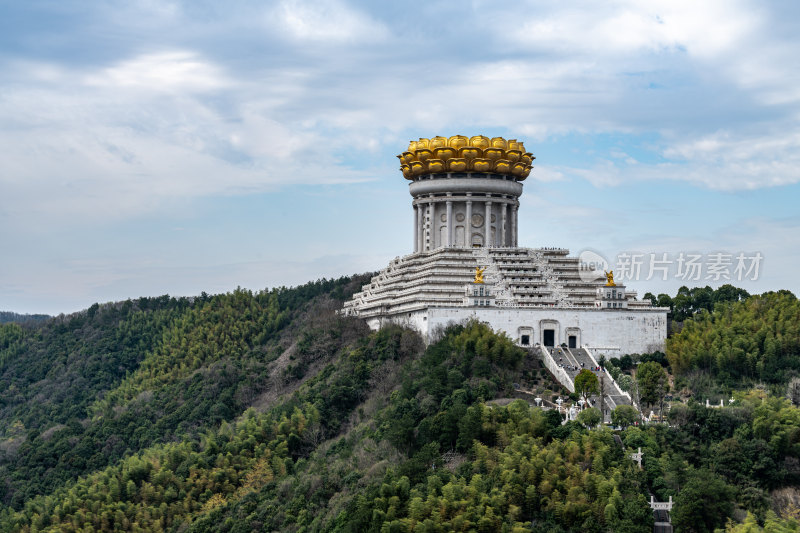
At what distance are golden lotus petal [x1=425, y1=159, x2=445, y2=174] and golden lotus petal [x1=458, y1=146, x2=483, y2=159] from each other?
136cm

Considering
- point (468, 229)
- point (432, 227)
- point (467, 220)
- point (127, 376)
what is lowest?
point (127, 376)

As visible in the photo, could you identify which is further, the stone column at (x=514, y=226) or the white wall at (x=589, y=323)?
the stone column at (x=514, y=226)

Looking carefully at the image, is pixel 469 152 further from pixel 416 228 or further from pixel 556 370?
pixel 556 370

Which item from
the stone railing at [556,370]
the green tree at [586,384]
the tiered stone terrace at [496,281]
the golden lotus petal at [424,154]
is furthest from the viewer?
the golden lotus petal at [424,154]

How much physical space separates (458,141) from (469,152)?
1.08 meters

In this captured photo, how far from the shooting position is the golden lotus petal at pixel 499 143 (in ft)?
250

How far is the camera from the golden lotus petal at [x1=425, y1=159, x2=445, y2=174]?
76188 mm

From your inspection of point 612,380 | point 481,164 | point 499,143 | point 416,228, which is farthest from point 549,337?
point 416,228

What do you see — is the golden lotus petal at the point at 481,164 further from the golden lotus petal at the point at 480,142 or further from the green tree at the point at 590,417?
the green tree at the point at 590,417

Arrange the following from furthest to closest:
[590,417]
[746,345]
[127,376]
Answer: [127,376], [746,345], [590,417]

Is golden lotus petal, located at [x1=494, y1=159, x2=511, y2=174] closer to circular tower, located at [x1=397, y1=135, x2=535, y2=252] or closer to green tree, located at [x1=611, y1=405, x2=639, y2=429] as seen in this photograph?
circular tower, located at [x1=397, y1=135, x2=535, y2=252]

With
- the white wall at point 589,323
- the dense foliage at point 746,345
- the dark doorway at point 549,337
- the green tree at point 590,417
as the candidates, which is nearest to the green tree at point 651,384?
the green tree at point 590,417

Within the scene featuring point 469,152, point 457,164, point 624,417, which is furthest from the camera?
point 457,164

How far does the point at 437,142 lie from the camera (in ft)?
251
